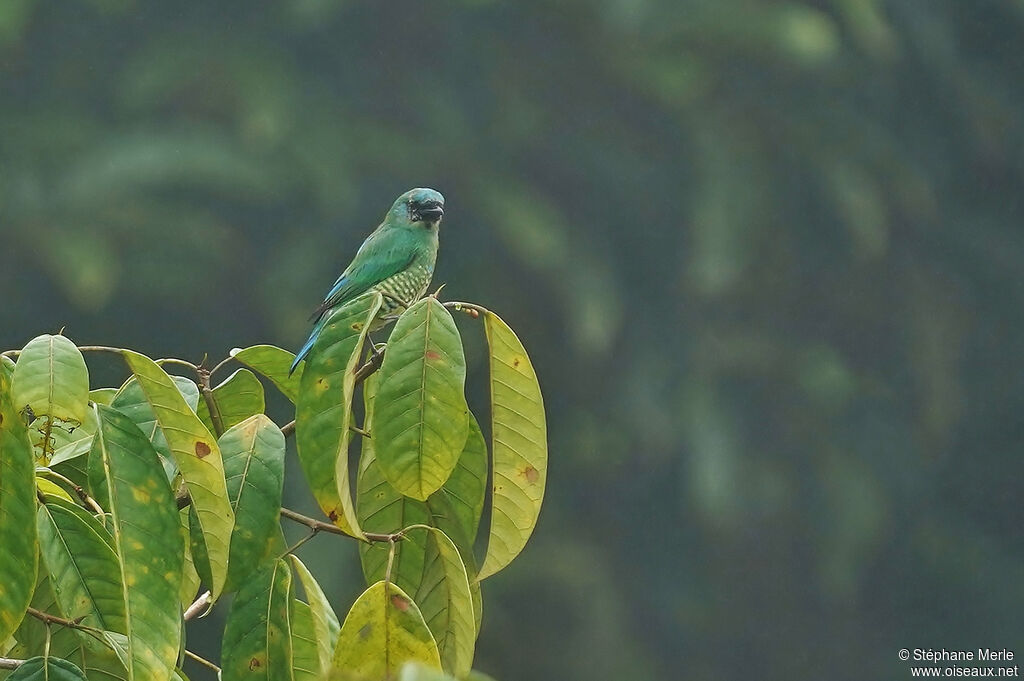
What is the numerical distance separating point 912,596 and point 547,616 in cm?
177

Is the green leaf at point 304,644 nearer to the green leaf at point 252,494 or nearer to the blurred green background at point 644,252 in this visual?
the green leaf at point 252,494

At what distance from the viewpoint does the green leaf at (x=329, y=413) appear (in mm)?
803

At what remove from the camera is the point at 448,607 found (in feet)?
2.87

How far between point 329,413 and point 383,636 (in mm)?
142

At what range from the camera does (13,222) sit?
471 centimetres

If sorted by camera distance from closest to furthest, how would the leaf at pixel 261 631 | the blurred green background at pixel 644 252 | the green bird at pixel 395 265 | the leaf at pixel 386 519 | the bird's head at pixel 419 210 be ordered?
the leaf at pixel 261 631 < the leaf at pixel 386 519 < the green bird at pixel 395 265 < the bird's head at pixel 419 210 < the blurred green background at pixel 644 252

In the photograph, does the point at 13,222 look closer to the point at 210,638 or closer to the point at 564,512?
the point at 210,638

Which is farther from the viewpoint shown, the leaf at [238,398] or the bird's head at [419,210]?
the bird's head at [419,210]

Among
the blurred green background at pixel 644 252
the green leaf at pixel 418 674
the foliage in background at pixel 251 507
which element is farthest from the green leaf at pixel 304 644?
the blurred green background at pixel 644 252

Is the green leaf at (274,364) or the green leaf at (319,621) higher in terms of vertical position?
the green leaf at (274,364)

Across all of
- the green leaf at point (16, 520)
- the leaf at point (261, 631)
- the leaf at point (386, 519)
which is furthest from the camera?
the leaf at point (386, 519)

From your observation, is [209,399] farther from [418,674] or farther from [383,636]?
[418,674]

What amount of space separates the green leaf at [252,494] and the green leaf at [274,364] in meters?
0.14

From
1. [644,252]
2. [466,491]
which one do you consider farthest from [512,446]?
[644,252]
